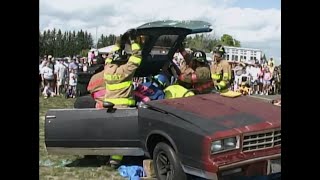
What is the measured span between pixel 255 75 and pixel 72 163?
42.9 feet

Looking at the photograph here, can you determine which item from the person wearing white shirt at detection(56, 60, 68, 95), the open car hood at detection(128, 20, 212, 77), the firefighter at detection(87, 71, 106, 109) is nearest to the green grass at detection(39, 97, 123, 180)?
the firefighter at detection(87, 71, 106, 109)

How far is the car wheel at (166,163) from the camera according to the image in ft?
14.6

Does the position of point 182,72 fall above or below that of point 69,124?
above

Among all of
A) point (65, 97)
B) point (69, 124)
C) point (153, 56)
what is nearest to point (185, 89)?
point (153, 56)

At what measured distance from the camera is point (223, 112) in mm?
4508

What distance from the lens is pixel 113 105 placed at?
5223 mm

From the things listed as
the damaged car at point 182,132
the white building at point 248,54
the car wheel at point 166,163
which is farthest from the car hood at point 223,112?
the white building at point 248,54

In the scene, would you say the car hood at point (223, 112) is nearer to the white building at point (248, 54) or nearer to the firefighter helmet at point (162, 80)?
the firefighter helmet at point (162, 80)

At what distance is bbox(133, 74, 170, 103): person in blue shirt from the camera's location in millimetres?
5758

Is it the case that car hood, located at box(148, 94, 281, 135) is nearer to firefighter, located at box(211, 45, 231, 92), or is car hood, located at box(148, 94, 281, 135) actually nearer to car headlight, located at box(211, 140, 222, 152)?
car headlight, located at box(211, 140, 222, 152)

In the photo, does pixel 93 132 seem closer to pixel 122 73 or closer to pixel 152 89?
pixel 122 73

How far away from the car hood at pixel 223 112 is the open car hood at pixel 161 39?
1062 millimetres

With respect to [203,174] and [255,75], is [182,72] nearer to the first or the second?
[203,174]

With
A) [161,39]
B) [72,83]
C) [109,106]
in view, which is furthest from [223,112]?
[72,83]
